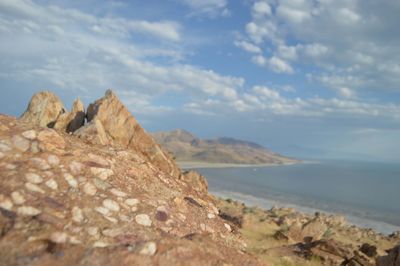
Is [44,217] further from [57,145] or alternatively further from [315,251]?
[315,251]

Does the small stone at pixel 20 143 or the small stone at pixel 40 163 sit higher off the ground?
the small stone at pixel 20 143

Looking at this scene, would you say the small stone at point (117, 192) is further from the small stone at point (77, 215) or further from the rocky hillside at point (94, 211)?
the small stone at point (77, 215)

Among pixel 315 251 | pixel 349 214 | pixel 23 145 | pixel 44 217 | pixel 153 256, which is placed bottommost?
pixel 349 214

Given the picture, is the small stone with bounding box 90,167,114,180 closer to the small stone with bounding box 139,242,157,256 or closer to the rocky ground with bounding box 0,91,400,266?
the rocky ground with bounding box 0,91,400,266

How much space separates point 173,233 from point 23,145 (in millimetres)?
3038

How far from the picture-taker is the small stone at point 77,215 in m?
5.70

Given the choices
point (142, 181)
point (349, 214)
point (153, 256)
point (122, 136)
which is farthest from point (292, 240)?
point (349, 214)

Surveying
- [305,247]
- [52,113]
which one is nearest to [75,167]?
[305,247]

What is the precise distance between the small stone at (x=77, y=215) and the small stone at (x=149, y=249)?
1.05 metres

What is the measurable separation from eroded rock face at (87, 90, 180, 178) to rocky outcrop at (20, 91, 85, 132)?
0.81 meters

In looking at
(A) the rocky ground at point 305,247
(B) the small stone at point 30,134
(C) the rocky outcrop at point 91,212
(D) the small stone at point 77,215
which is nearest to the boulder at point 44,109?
(A) the rocky ground at point 305,247

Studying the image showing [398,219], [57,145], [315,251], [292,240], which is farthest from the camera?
[398,219]

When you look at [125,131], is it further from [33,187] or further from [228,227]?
[33,187]

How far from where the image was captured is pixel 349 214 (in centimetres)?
5794
